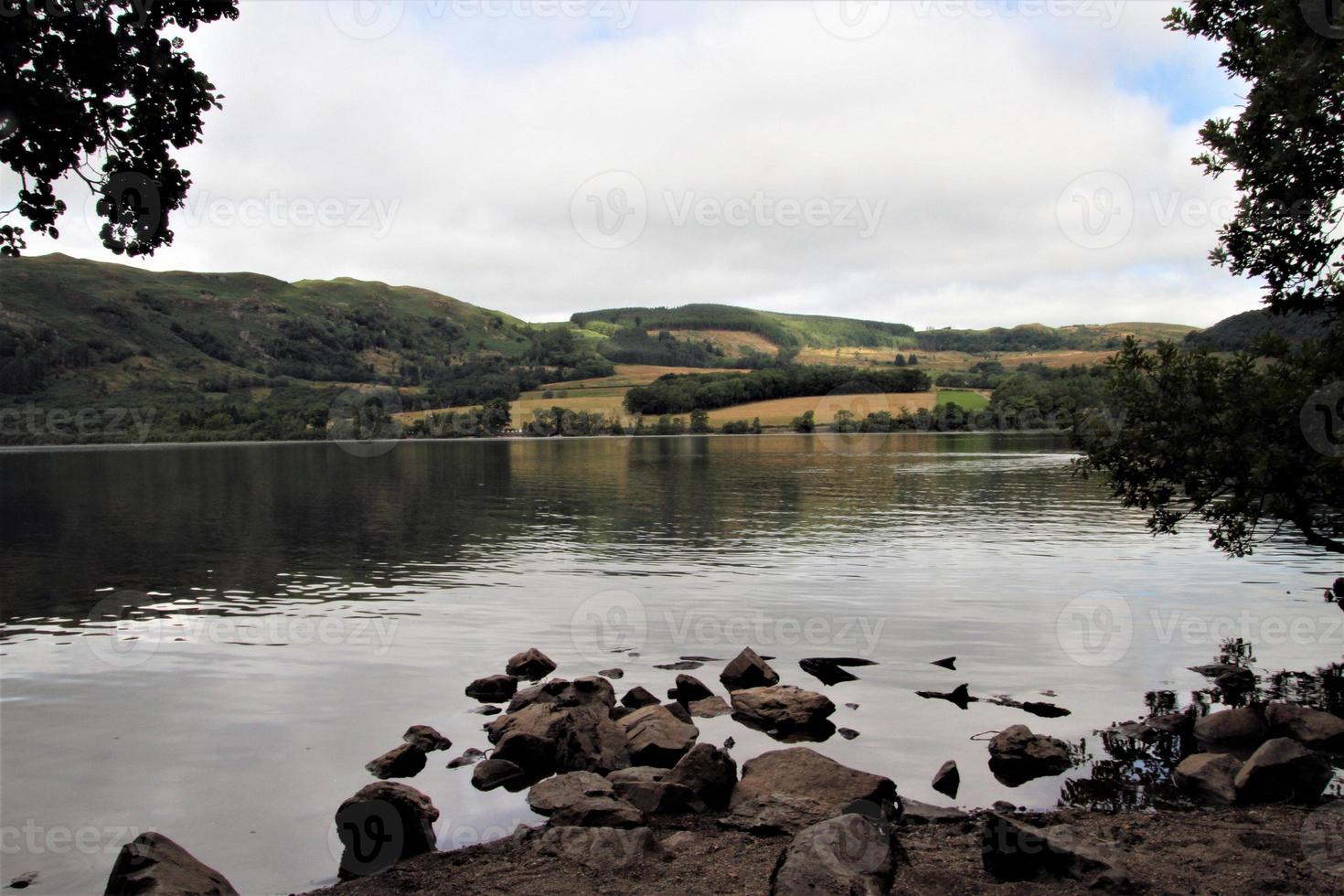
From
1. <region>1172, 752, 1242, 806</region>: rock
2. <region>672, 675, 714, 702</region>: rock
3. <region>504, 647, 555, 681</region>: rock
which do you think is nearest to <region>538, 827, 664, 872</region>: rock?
<region>672, 675, 714, 702</region>: rock

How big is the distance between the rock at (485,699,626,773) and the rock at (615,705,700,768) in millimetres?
263

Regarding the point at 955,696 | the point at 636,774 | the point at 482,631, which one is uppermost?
the point at 636,774

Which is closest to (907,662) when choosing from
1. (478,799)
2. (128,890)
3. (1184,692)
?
(1184,692)

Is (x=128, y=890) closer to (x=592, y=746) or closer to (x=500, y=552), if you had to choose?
(x=592, y=746)

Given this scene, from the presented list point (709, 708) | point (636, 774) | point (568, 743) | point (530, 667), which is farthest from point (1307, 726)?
point (530, 667)

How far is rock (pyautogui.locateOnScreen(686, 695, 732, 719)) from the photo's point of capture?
21.6 m

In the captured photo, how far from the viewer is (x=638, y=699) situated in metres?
21.8

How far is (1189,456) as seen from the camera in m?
22.0

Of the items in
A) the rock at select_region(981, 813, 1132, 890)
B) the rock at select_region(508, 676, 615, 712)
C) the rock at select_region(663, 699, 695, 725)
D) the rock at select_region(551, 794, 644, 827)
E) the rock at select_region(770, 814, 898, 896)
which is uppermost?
the rock at select_region(770, 814, 898, 896)

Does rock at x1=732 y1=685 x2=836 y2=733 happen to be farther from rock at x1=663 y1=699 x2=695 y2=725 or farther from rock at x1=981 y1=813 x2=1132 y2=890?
rock at x1=981 y1=813 x2=1132 y2=890

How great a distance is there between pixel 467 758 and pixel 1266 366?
892 inches

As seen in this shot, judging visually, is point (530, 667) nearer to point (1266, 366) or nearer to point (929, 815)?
point (929, 815)

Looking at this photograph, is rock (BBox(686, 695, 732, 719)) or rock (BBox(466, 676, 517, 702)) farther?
rock (BBox(466, 676, 517, 702))

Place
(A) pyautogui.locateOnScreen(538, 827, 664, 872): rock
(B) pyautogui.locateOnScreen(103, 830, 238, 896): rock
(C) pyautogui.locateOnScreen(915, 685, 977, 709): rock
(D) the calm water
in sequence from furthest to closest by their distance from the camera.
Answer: (C) pyautogui.locateOnScreen(915, 685, 977, 709): rock → (D) the calm water → (A) pyautogui.locateOnScreen(538, 827, 664, 872): rock → (B) pyautogui.locateOnScreen(103, 830, 238, 896): rock
